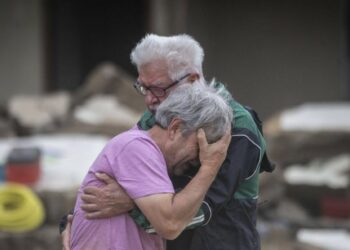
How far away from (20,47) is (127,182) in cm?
961

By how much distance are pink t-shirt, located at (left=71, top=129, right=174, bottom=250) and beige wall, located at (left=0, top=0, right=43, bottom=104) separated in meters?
9.36

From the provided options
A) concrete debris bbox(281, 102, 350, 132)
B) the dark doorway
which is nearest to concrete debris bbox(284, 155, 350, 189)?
concrete debris bbox(281, 102, 350, 132)

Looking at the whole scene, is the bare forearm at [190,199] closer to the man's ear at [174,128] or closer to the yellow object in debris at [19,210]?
the man's ear at [174,128]

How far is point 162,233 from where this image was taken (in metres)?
2.84

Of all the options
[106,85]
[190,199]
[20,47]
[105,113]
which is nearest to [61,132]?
[105,113]

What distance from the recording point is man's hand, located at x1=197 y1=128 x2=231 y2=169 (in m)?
2.88

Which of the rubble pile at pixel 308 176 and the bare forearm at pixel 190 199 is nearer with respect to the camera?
the bare forearm at pixel 190 199

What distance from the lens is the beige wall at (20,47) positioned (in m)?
12.1

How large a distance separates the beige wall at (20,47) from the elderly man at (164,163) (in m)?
9.41

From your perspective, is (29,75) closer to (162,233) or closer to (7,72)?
(7,72)

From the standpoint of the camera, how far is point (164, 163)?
9.52 feet

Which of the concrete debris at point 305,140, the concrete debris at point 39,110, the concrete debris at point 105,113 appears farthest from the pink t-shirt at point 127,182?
the concrete debris at point 39,110

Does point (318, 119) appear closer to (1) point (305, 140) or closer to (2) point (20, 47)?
(1) point (305, 140)

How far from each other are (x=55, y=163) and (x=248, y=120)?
4.52 meters
